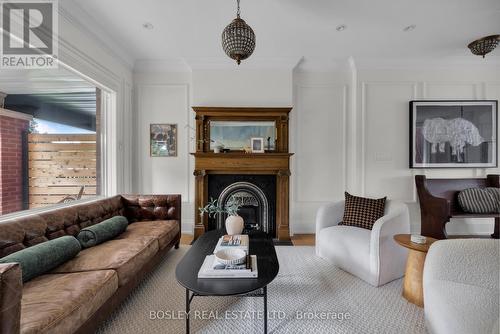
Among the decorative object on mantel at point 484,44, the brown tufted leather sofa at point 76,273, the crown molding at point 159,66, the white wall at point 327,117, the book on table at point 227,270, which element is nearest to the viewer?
the brown tufted leather sofa at point 76,273

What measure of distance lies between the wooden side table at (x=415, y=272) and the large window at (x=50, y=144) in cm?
354

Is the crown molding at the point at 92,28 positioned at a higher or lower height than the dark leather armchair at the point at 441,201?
higher

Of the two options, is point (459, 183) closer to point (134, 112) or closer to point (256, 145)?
point (256, 145)

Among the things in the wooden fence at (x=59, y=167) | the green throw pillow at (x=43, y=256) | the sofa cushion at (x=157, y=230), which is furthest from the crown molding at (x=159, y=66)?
the green throw pillow at (x=43, y=256)

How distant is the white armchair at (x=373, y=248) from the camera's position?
2.07 meters

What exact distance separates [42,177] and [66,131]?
25.0 inches

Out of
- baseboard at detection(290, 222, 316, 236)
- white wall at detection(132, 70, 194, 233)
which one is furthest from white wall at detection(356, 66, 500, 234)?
white wall at detection(132, 70, 194, 233)

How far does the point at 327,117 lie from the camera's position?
375 centimetres

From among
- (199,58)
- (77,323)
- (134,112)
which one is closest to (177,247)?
(77,323)

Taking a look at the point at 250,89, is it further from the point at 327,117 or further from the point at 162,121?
the point at 162,121

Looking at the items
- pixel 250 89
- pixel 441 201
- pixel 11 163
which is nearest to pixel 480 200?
pixel 441 201

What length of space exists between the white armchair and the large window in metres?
3.13

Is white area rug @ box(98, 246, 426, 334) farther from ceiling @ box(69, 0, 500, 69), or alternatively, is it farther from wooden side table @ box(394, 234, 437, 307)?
ceiling @ box(69, 0, 500, 69)

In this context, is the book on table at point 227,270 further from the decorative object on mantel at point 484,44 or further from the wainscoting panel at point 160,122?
the decorative object on mantel at point 484,44
